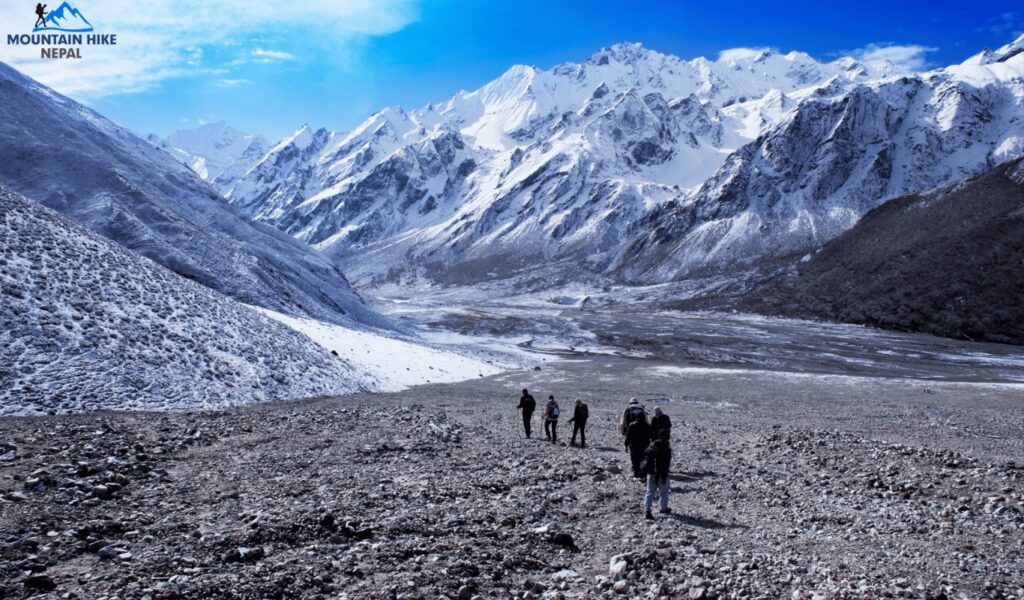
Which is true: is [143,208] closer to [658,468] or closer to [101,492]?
[101,492]

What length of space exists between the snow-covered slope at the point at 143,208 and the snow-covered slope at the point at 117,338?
68.7 feet

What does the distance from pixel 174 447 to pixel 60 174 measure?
67.2m

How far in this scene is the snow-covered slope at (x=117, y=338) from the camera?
906 inches

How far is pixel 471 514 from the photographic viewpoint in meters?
12.3

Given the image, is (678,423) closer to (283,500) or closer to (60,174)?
(283,500)

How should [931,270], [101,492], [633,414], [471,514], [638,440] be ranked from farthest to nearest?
[931,270]
[633,414]
[638,440]
[101,492]
[471,514]

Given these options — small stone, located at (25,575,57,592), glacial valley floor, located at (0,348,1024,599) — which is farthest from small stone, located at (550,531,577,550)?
small stone, located at (25,575,57,592)

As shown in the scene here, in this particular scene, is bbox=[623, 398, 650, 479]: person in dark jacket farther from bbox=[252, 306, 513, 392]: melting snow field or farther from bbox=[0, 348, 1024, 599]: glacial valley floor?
Result: bbox=[252, 306, 513, 392]: melting snow field

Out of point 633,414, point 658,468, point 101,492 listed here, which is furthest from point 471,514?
point 101,492

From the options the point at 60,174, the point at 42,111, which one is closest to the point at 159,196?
the point at 60,174

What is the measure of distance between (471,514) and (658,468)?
4.31 m

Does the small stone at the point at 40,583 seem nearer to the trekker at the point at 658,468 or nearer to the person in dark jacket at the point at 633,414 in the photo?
the trekker at the point at 658,468

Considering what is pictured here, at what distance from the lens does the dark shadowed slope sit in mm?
107000

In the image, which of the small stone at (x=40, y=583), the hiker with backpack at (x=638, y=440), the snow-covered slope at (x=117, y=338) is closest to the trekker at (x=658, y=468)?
the hiker with backpack at (x=638, y=440)
